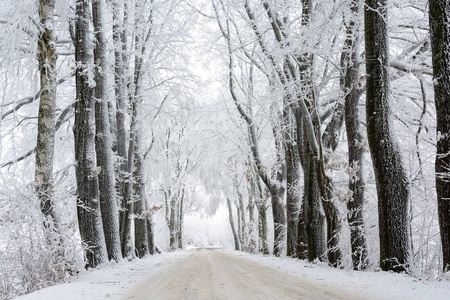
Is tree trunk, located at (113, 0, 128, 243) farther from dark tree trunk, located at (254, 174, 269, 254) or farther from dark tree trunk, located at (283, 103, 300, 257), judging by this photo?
dark tree trunk, located at (254, 174, 269, 254)

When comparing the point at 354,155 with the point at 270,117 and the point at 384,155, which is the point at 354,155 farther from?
the point at 270,117

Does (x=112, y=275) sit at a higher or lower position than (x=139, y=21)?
lower

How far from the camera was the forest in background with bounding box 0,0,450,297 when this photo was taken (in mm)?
5734

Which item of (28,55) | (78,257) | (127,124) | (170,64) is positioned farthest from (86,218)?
(170,64)

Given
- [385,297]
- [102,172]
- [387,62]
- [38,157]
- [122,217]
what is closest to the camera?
[385,297]

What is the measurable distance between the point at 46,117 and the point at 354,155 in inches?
259

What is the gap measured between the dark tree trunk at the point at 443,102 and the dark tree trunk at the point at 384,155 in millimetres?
1020

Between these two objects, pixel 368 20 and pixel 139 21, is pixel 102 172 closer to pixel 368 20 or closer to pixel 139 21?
pixel 139 21

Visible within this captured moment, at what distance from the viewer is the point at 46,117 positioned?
7074 mm

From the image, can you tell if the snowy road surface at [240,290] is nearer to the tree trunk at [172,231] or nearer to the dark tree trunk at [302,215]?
the dark tree trunk at [302,215]

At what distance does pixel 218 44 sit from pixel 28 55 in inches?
324

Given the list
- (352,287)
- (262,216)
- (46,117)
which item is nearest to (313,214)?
(352,287)

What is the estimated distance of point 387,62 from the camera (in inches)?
227

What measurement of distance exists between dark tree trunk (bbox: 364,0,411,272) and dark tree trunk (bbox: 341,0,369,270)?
117 cm
